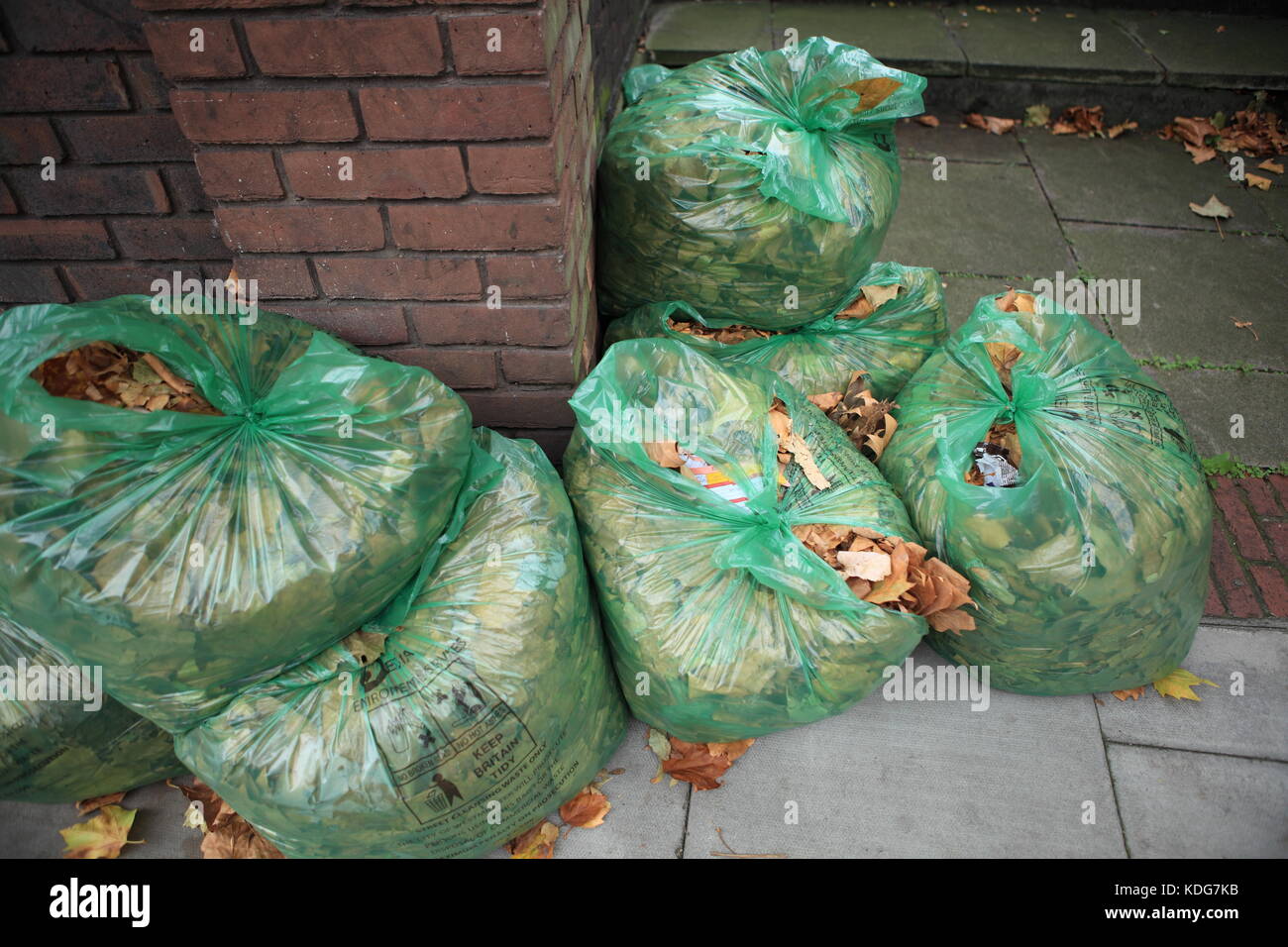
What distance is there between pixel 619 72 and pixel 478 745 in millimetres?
2844

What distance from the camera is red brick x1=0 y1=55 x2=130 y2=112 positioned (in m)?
1.63

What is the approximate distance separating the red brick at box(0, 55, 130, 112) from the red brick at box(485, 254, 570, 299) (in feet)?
2.79

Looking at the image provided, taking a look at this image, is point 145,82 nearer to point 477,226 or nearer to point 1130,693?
point 477,226

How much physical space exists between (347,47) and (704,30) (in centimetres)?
340

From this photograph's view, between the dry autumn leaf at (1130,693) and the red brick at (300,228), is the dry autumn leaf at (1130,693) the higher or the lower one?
the lower one

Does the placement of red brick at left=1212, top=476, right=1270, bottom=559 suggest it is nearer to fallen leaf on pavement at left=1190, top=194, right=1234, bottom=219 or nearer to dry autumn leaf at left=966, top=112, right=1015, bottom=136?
fallen leaf on pavement at left=1190, top=194, right=1234, bottom=219

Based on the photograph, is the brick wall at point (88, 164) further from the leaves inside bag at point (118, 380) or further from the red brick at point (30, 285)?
the leaves inside bag at point (118, 380)

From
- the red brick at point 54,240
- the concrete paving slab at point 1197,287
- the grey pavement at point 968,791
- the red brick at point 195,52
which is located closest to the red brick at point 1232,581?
the grey pavement at point 968,791

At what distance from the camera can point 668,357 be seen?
181 centimetres

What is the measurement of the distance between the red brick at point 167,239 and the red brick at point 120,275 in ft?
0.07

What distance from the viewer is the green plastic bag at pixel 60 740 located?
1.61 meters

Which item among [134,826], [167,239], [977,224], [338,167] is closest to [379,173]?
[338,167]

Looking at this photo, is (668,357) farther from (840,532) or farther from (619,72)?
(619,72)

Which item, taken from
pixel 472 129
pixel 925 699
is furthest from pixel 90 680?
pixel 925 699
